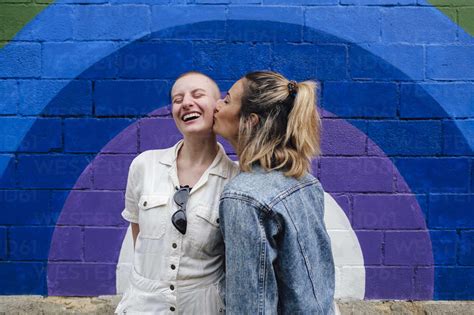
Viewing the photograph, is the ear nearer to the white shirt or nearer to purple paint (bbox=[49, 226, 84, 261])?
the white shirt

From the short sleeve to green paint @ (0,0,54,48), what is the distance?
1.45 m

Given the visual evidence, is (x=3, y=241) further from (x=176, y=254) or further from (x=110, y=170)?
(x=176, y=254)

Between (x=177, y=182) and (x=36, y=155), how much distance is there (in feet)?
4.87

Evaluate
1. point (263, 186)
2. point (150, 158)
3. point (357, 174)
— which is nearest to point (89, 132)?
point (150, 158)

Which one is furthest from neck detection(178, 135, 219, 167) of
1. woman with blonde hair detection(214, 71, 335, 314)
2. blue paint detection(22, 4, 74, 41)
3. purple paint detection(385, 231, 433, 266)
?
purple paint detection(385, 231, 433, 266)

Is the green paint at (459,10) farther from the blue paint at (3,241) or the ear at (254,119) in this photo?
the blue paint at (3,241)

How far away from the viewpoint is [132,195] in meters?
2.31

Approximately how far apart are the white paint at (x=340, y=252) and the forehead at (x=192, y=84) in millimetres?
1359

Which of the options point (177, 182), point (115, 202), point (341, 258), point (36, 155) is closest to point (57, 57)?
point (36, 155)

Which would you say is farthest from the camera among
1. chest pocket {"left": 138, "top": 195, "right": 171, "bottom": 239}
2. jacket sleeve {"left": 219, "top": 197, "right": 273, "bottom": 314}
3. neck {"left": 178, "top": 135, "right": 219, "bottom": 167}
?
neck {"left": 178, "top": 135, "right": 219, "bottom": 167}

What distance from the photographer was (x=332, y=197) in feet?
10.9

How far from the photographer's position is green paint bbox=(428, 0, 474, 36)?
326cm

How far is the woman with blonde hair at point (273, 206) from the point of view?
183cm

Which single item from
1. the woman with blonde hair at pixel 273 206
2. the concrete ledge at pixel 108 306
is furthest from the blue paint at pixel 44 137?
the woman with blonde hair at pixel 273 206
